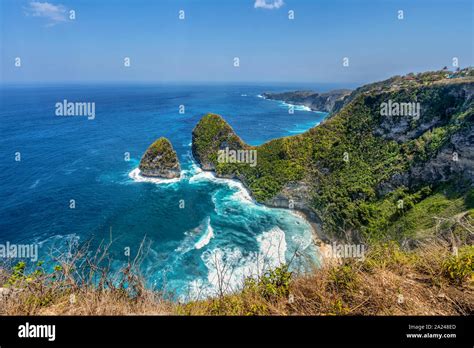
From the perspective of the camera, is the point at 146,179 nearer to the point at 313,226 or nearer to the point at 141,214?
the point at 141,214

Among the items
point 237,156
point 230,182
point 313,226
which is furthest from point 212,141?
point 313,226

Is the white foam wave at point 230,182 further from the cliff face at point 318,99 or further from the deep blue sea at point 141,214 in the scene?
the cliff face at point 318,99

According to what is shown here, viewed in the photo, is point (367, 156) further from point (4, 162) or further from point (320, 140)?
point (4, 162)

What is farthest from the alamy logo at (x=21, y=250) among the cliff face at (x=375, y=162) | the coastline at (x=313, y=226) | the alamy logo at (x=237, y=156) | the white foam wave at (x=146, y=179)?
the alamy logo at (x=237, y=156)

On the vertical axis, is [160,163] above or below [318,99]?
below

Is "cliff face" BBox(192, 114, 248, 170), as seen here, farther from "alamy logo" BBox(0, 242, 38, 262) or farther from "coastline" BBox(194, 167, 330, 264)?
"alamy logo" BBox(0, 242, 38, 262)

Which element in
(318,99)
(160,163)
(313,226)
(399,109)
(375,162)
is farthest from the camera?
(318,99)
